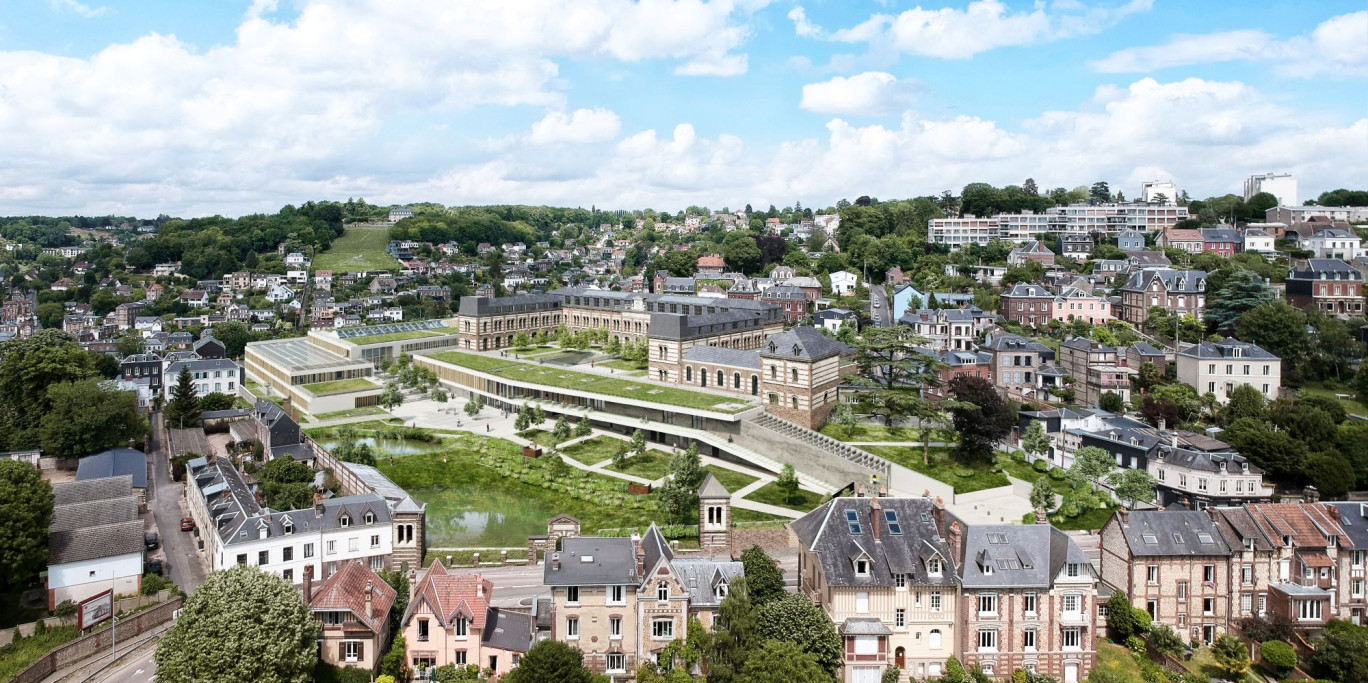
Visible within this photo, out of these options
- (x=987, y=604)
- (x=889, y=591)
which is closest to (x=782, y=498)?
(x=889, y=591)

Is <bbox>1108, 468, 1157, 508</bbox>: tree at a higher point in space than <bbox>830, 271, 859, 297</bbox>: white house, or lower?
lower

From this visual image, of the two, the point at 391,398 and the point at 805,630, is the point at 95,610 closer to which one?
the point at 805,630

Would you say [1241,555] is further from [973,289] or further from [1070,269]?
[1070,269]

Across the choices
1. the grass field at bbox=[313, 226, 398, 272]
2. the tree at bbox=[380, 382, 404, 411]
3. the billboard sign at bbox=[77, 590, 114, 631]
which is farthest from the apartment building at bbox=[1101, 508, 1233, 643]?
the grass field at bbox=[313, 226, 398, 272]

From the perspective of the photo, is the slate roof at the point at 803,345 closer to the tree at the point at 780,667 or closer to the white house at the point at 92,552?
the tree at the point at 780,667

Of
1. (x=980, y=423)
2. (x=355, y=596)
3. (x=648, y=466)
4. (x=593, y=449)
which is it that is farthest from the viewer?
(x=593, y=449)

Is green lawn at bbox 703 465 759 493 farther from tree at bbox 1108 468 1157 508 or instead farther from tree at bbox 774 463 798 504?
tree at bbox 1108 468 1157 508

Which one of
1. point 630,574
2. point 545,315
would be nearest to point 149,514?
point 630,574
